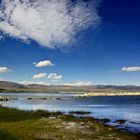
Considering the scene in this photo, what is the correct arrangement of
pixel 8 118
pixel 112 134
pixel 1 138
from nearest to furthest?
pixel 1 138
pixel 112 134
pixel 8 118

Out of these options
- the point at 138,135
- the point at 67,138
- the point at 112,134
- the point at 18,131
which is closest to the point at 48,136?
the point at 67,138

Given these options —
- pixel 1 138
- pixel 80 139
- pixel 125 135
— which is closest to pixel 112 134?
pixel 125 135

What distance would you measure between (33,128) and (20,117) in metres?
13.8

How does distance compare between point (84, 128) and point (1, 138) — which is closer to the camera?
point (1, 138)

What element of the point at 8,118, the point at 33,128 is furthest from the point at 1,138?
the point at 8,118

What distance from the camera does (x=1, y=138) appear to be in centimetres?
3159

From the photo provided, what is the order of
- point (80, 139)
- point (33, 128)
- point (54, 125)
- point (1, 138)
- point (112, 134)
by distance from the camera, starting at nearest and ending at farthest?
point (1, 138)
point (80, 139)
point (112, 134)
point (33, 128)
point (54, 125)

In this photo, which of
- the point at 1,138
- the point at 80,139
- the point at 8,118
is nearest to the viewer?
the point at 1,138

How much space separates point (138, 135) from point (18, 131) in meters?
14.8

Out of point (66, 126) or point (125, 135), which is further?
point (66, 126)

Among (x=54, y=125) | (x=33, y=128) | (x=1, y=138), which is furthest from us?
(x=54, y=125)

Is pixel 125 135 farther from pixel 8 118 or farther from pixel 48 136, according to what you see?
pixel 8 118

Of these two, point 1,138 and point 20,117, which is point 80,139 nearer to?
point 1,138

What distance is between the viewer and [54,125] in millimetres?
45969
